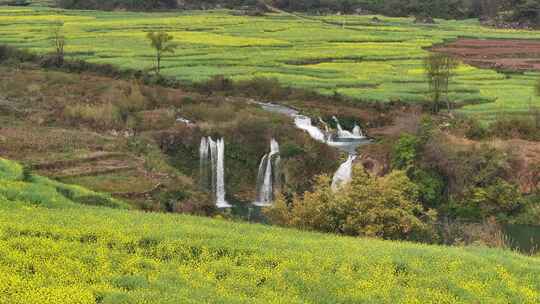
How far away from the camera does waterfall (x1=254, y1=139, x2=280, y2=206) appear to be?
39.0 metres

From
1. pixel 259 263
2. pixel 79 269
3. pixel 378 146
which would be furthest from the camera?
pixel 378 146

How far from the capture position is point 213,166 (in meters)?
40.9

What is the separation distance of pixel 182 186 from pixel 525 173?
58.4 ft

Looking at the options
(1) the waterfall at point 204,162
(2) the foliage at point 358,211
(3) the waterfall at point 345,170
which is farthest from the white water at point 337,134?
(2) the foliage at point 358,211

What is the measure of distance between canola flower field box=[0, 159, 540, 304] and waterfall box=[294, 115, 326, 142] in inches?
1008

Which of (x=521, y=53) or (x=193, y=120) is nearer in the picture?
(x=193, y=120)

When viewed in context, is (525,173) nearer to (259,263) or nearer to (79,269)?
(259,263)

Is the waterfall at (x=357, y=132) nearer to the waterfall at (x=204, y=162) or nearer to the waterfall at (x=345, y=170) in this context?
the waterfall at (x=345, y=170)

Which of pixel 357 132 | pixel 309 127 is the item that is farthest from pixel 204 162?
pixel 357 132

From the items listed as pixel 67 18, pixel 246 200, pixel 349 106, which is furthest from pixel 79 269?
pixel 67 18

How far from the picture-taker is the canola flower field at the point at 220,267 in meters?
12.2

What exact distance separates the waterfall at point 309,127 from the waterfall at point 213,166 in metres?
5.55

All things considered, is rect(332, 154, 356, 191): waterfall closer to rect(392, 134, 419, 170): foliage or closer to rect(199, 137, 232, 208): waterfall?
rect(392, 134, 419, 170): foliage

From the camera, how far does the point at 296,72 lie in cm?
6038
